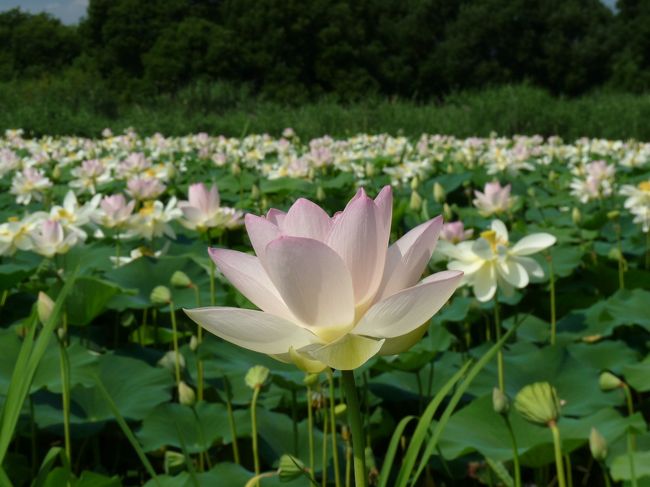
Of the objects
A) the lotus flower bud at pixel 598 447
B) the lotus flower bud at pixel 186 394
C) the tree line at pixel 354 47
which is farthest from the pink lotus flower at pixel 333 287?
the tree line at pixel 354 47

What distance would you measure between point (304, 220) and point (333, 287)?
0.05 meters

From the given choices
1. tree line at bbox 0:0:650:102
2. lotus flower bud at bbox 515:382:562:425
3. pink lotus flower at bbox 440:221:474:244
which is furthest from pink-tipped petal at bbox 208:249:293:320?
tree line at bbox 0:0:650:102

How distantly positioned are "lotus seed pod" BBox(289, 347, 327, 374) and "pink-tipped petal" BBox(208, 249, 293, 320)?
0.02 metres

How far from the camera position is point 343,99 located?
18.6m

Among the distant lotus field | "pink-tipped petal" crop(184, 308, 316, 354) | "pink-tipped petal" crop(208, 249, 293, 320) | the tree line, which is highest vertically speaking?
the tree line

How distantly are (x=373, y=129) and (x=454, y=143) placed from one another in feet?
9.38

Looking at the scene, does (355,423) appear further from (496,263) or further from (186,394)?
(496,263)

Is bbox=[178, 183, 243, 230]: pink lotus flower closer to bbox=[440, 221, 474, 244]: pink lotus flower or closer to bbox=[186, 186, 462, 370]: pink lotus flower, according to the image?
bbox=[440, 221, 474, 244]: pink lotus flower

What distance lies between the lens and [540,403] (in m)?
0.64

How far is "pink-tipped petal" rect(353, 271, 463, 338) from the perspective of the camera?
0.38 m

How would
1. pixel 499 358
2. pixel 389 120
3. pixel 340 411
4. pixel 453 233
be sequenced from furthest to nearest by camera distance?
pixel 389 120
pixel 453 233
pixel 499 358
pixel 340 411

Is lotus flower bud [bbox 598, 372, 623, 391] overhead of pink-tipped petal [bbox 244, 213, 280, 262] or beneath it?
beneath

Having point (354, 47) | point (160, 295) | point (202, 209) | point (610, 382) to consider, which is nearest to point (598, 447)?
point (610, 382)

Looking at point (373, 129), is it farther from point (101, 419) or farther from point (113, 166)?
point (101, 419)
